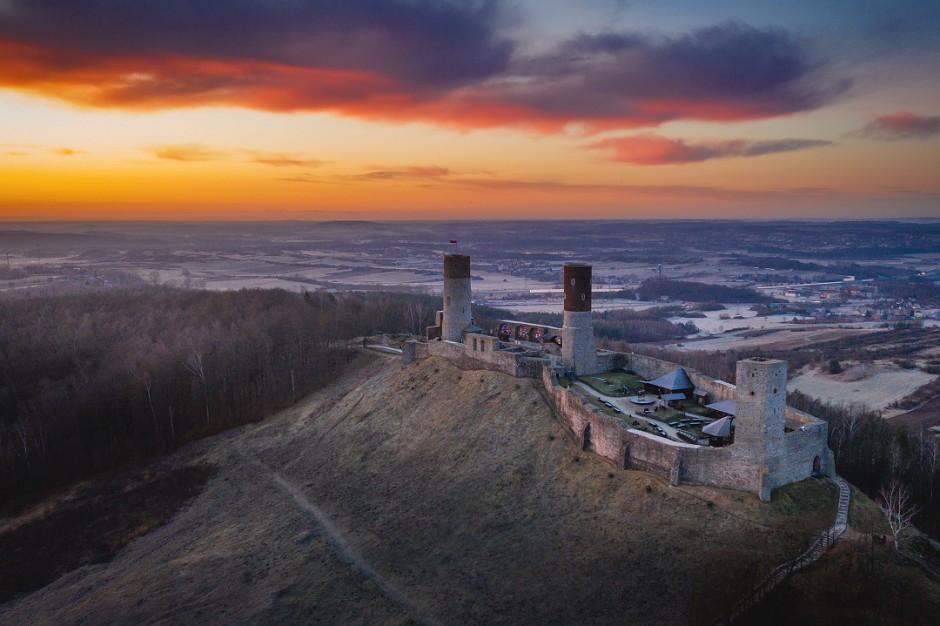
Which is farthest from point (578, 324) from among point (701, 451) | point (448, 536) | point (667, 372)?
point (448, 536)

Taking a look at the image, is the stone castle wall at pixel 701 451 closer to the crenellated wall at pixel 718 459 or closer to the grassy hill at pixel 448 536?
the crenellated wall at pixel 718 459

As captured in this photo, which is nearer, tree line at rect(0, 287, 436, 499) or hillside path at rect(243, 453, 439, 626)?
hillside path at rect(243, 453, 439, 626)

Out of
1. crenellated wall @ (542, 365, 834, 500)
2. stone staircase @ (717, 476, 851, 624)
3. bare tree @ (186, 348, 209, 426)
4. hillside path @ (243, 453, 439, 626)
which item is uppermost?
crenellated wall @ (542, 365, 834, 500)

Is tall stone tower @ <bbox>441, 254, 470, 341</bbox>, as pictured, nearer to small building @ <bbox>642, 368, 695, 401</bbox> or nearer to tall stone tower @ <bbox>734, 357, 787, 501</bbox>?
small building @ <bbox>642, 368, 695, 401</bbox>

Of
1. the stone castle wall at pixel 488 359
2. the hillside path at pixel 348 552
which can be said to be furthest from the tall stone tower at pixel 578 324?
the hillside path at pixel 348 552

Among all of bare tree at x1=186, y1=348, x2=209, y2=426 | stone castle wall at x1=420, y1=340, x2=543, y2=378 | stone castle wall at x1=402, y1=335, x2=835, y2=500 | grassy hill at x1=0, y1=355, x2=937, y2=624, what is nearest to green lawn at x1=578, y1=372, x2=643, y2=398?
stone castle wall at x1=402, y1=335, x2=835, y2=500

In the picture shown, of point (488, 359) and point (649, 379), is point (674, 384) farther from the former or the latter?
point (488, 359)

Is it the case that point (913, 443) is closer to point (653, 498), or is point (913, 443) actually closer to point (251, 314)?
point (653, 498)
